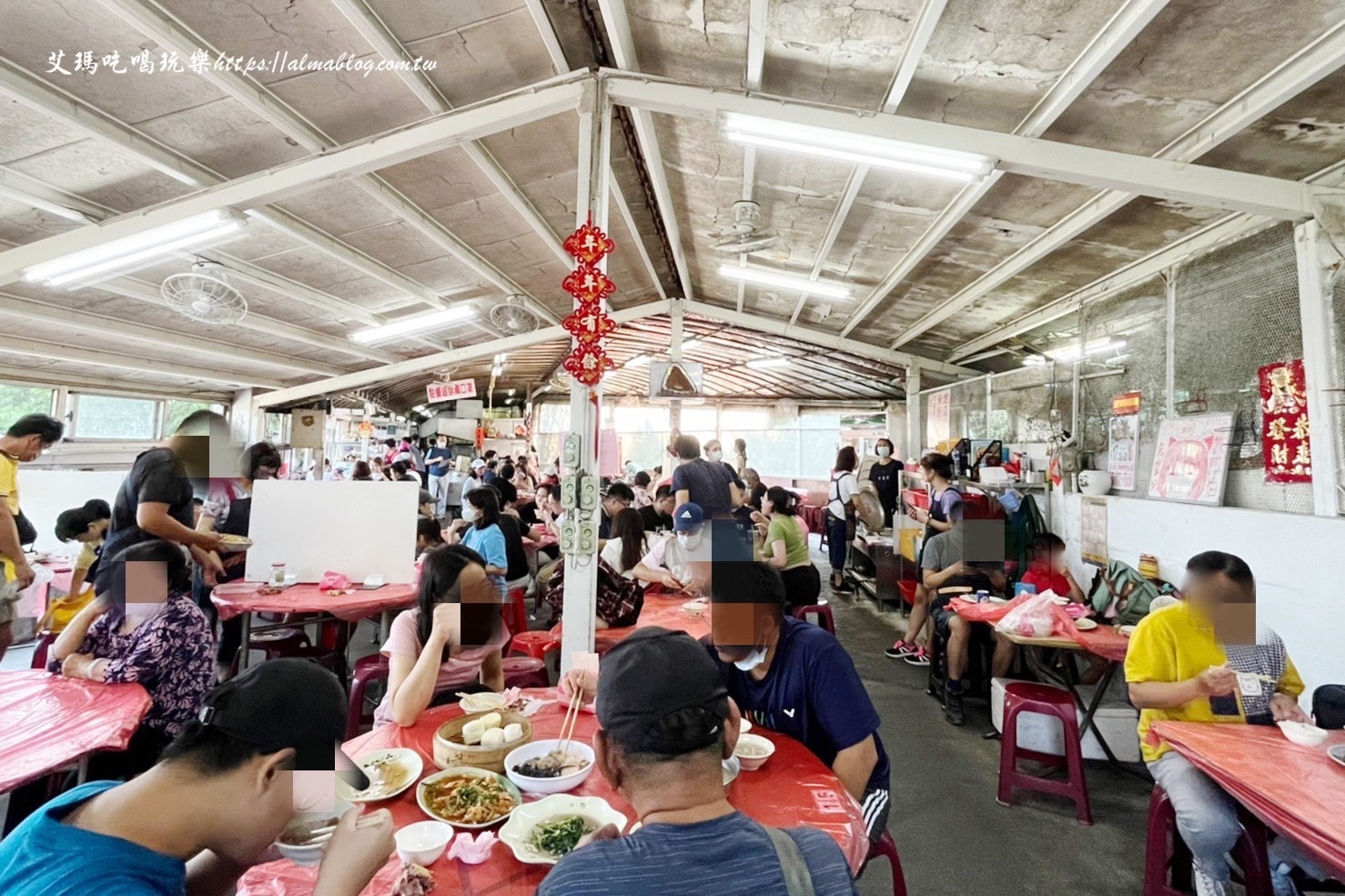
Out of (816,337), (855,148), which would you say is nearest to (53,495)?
(855,148)

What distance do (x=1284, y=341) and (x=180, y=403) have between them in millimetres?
13880

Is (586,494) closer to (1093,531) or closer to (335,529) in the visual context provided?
(335,529)

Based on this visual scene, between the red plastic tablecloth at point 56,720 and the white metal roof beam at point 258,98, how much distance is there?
2879 millimetres

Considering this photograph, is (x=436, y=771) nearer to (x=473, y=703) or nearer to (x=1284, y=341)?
(x=473, y=703)

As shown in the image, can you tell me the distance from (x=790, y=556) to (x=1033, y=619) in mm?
1853

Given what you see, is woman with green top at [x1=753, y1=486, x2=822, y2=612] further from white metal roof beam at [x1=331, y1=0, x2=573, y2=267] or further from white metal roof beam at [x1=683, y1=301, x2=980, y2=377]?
white metal roof beam at [x1=683, y1=301, x2=980, y2=377]

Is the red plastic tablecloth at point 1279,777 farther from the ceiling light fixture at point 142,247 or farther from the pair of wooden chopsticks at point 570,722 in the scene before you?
the ceiling light fixture at point 142,247

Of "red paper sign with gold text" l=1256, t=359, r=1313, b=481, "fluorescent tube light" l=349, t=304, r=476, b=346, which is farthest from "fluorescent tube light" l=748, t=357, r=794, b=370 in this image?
"red paper sign with gold text" l=1256, t=359, r=1313, b=481

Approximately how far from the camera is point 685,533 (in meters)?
4.17

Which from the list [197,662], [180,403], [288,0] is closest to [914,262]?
[288,0]

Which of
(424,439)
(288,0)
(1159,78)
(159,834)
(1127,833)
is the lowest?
(1127,833)

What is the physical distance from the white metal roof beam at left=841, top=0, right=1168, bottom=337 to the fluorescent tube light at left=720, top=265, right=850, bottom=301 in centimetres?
169

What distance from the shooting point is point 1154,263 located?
15.8 feet

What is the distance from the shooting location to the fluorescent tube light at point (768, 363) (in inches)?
480
